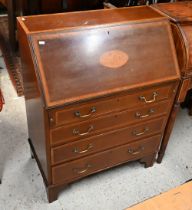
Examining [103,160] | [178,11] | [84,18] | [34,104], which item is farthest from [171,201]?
[178,11]

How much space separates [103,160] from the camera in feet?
5.75

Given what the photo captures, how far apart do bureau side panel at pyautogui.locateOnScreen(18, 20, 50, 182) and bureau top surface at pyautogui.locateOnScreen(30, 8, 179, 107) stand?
8 centimetres

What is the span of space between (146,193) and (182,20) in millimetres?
1118

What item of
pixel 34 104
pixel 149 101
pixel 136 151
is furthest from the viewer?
pixel 136 151

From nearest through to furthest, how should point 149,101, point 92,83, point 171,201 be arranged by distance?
point 171,201, point 92,83, point 149,101

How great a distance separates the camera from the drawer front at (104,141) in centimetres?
154

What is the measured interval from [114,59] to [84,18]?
0.95ft

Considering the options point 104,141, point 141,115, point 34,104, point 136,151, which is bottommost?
point 136,151

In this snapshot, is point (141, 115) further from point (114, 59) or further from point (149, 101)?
point (114, 59)

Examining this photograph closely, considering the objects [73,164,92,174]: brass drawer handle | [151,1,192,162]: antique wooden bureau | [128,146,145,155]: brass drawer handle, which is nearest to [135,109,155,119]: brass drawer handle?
[151,1,192,162]: antique wooden bureau

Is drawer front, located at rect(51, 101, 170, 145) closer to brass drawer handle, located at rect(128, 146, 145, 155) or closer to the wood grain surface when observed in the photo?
brass drawer handle, located at rect(128, 146, 145, 155)

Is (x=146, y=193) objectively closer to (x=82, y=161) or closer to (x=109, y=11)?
(x=82, y=161)

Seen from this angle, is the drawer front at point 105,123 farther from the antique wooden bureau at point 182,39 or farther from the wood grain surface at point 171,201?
the wood grain surface at point 171,201

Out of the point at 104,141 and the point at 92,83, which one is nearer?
the point at 92,83
